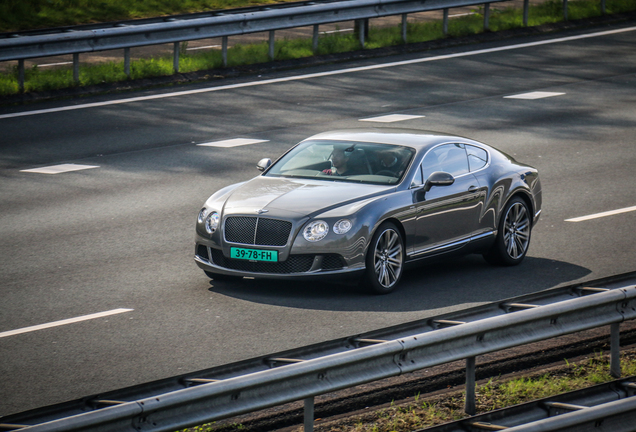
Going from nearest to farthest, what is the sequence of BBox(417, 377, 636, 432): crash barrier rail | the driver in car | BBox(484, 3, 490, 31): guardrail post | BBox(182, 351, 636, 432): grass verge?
1. BBox(417, 377, 636, 432): crash barrier rail
2. BBox(182, 351, 636, 432): grass verge
3. the driver in car
4. BBox(484, 3, 490, 31): guardrail post

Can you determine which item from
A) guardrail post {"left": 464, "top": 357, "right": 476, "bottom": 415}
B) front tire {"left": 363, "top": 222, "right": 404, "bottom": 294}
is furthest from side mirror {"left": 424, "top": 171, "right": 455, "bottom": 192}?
guardrail post {"left": 464, "top": 357, "right": 476, "bottom": 415}

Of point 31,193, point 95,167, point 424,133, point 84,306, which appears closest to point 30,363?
point 84,306

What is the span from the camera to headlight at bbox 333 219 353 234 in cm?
970

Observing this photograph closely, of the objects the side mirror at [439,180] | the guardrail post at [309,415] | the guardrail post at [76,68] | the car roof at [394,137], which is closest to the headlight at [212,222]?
the car roof at [394,137]

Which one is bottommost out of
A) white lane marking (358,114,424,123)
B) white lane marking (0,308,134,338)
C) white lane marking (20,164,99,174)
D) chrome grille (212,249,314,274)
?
white lane marking (20,164,99,174)

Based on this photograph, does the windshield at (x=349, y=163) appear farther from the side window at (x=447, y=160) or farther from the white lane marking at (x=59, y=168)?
the white lane marking at (x=59, y=168)

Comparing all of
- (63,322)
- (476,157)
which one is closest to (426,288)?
(476,157)

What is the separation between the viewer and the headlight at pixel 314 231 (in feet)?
31.8

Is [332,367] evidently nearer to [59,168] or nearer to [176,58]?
[59,168]

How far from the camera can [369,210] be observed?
388 inches

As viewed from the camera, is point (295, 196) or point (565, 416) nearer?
point (565, 416)

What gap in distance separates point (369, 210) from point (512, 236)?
87.2 inches

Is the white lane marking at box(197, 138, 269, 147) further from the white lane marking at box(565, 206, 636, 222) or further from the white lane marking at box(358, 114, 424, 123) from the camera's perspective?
the white lane marking at box(565, 206, 636, 222)

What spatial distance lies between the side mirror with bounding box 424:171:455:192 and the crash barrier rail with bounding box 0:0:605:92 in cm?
1162
